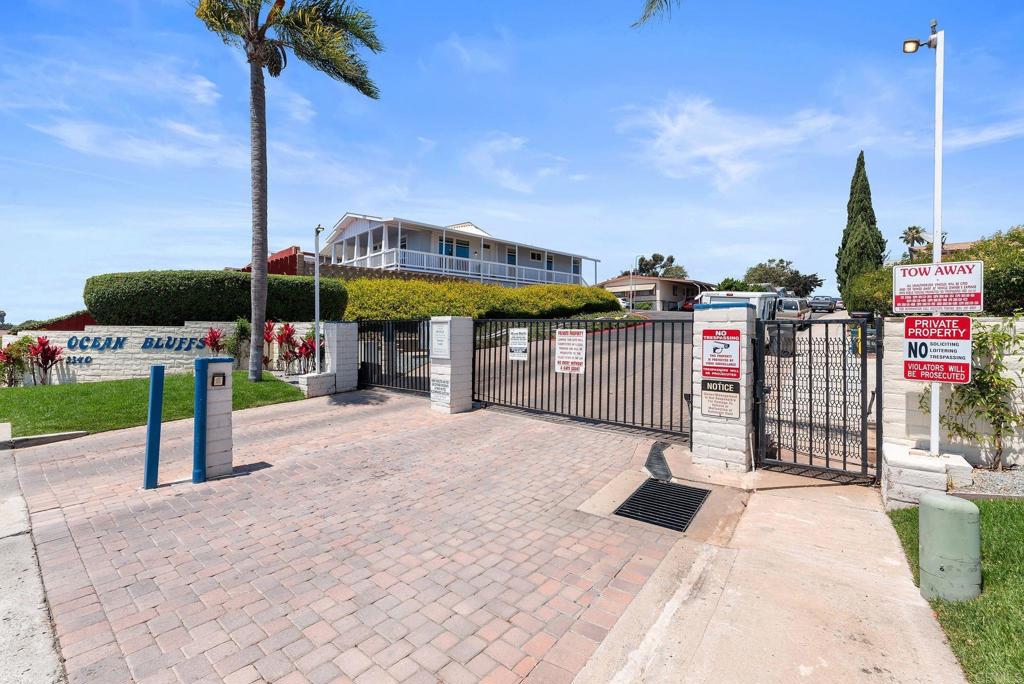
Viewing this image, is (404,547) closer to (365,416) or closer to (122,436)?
(365,416)

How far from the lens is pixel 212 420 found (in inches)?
241

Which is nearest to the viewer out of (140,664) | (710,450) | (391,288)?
(140,664)

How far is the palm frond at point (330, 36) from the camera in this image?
→ 11719mm

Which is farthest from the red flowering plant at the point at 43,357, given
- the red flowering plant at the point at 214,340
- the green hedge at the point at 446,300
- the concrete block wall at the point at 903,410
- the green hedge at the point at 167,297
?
the concrete block wall at the point at 903,410

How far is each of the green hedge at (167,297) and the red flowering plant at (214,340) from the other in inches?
37.5

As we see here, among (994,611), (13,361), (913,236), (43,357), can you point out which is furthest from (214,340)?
(913,236)

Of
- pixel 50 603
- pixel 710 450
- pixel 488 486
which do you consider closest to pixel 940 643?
pixel 710 450

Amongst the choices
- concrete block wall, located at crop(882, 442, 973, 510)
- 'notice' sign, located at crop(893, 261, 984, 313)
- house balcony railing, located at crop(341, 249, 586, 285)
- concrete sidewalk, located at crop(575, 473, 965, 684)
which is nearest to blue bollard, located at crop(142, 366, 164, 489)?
concrete sidewalk, located at crop(575, 473, 965, 684)

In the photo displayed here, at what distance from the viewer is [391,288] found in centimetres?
1967

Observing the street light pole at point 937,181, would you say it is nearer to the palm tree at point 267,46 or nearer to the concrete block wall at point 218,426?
the concrete block wall at point 218,426

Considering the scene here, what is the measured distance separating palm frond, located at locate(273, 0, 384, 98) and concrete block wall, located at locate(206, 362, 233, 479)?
9.42 metres

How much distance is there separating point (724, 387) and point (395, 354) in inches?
345

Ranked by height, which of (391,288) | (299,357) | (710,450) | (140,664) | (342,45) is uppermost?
(342,45)

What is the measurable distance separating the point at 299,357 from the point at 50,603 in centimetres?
1102
